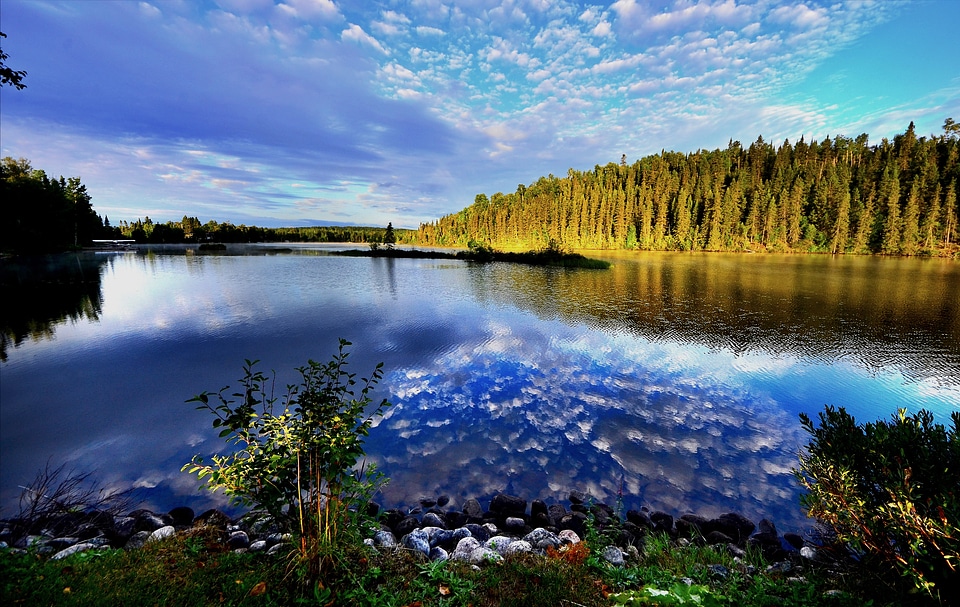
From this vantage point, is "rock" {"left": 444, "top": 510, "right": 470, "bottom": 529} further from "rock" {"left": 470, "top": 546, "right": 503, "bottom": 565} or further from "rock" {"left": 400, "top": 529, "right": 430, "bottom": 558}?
"rock" {"left": 470, "top": 546, "right": 503, "bottom": 565}

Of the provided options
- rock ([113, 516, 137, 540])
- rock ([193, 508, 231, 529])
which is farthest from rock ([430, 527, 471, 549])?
rock ([113, 516, 137, 540])

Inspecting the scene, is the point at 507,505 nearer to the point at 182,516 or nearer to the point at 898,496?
the point at 898,496

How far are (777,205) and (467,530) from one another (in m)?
104

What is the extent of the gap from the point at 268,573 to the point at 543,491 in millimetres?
4284

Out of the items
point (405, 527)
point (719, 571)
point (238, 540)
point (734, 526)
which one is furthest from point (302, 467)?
point (734, 526)

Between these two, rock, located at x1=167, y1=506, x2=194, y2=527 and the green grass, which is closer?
the green grass

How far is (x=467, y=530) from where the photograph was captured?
5066 mm

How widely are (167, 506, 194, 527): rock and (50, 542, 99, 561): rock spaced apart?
1116 mm

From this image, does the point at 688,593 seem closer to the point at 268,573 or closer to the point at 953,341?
the point at 268,573

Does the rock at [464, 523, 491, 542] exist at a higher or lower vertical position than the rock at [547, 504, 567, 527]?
higher

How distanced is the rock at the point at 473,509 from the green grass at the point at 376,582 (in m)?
1.54

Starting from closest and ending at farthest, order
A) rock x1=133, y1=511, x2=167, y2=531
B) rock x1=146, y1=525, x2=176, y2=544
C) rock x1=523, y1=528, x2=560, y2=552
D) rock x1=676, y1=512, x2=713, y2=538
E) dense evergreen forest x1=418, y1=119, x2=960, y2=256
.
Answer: rock x1=146, y1=525, x2=176, y2=544 < rock x1=523, y1=528, x2=560, y2=552 < rock x1=133, y1=511, x2=167, y2=531 < rock x1=676, y1=512, x2=713, y2=538 < dense evergreen forest x1=418, y1=119, x2=960, y2=256

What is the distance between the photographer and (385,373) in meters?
11.3

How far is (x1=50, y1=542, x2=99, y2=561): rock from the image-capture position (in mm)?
4043
